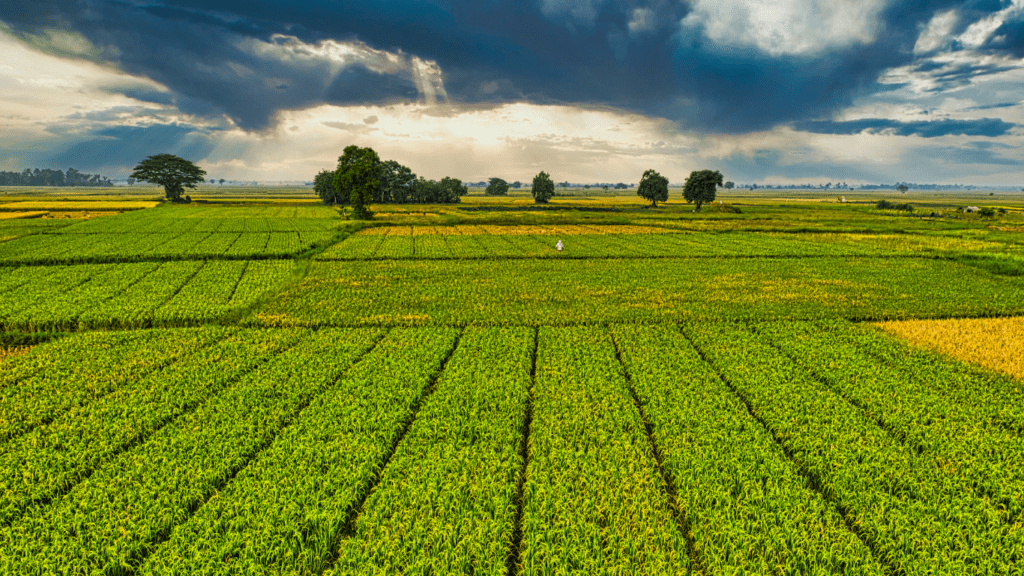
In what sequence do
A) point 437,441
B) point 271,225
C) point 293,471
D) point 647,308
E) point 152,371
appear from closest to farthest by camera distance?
point 293,471 → point 437,441 → point 152,371 → point 647,308 → point 271,225

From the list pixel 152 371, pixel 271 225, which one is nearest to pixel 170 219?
pixel 271 225

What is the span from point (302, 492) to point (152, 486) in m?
3.31

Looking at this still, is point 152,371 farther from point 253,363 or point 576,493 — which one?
point 576,493

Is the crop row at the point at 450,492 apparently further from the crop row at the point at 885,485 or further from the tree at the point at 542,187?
the tree at the point at 542,187

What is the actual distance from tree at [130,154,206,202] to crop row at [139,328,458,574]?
15552 cm

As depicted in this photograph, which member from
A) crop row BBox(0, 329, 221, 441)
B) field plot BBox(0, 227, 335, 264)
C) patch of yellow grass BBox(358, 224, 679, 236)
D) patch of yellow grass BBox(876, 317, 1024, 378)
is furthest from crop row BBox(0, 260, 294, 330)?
patch of yellow grass BBox(876, 317, 1024, 378)

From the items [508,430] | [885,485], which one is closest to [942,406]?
[885,485]

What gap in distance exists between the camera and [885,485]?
374 inches

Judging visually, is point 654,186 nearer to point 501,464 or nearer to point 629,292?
point 629,292

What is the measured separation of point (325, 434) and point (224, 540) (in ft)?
11.6

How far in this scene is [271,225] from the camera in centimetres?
6644

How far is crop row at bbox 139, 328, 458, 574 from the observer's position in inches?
296

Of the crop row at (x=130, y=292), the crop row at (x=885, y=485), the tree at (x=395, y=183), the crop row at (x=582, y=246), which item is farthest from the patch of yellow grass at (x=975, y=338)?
the tree at (x=395, y=183)

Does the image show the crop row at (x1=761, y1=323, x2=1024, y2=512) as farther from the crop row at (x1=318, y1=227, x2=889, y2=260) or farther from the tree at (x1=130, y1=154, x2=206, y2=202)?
the tree at (x1=130, y1=154, x2=206, y2=202)
